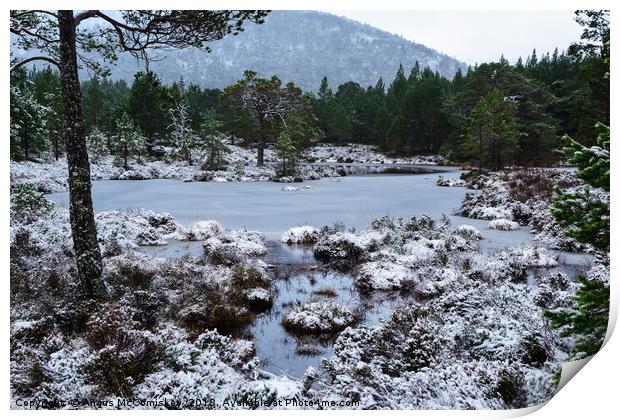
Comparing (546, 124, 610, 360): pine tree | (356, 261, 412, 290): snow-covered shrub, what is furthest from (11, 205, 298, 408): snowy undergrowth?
(546, 124, 610, 360): pine tree

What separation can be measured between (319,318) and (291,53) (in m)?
3.49

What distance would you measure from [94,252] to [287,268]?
2.71 meters

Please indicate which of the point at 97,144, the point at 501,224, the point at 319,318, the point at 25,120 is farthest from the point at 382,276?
the point at 25,120

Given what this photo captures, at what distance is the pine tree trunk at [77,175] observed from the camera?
4484 millimetres

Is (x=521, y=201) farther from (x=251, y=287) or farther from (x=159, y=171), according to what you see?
(x=159, y=171)

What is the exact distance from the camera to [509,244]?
575 cm

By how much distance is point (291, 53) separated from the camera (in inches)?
212

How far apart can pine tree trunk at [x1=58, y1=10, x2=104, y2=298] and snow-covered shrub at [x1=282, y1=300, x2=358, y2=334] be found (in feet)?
7.79

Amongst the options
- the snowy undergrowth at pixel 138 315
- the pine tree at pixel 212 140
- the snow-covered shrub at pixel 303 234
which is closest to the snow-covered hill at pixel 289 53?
the pine tree at pixel 212 140

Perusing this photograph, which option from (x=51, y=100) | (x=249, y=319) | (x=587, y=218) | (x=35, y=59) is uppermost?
(x=35, y=59)

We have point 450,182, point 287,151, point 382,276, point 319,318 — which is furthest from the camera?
point 382,276

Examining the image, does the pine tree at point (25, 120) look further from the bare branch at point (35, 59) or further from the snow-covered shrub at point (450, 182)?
the snow-covered shrub at point (450, 182)

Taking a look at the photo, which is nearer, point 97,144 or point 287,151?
point 97,144

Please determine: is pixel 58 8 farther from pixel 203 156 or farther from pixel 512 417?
pixel 512 417
